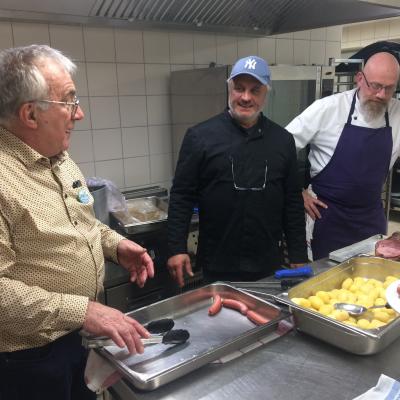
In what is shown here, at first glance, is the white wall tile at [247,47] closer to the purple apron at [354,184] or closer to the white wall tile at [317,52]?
the white wall tile at [317,52]

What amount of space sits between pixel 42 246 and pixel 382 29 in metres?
5.76

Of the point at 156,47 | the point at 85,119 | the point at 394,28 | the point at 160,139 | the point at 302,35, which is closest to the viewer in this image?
the point at 85,119

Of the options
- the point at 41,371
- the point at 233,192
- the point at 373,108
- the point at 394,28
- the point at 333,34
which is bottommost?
the point at 41,371

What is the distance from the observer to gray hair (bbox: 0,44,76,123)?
0.93 metres

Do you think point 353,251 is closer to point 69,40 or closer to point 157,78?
point 157,78

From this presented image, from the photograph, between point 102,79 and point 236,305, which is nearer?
point 236,305

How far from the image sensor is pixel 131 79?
2252 mm

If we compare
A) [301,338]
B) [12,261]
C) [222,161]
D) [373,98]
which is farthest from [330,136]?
[12,261]

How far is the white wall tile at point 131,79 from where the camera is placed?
221cm

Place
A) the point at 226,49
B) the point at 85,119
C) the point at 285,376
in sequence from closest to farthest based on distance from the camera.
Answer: the point at 285,376 → the point at 85,119 → the point at 226,49

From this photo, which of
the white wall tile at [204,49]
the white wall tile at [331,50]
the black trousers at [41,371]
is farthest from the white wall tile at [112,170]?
the white wall tile at [331,50]

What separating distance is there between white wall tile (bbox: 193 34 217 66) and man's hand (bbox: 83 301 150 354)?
1886 millimetres

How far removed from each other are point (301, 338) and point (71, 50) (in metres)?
1.75

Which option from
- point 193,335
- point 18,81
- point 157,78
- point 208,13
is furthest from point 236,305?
point 208,13
